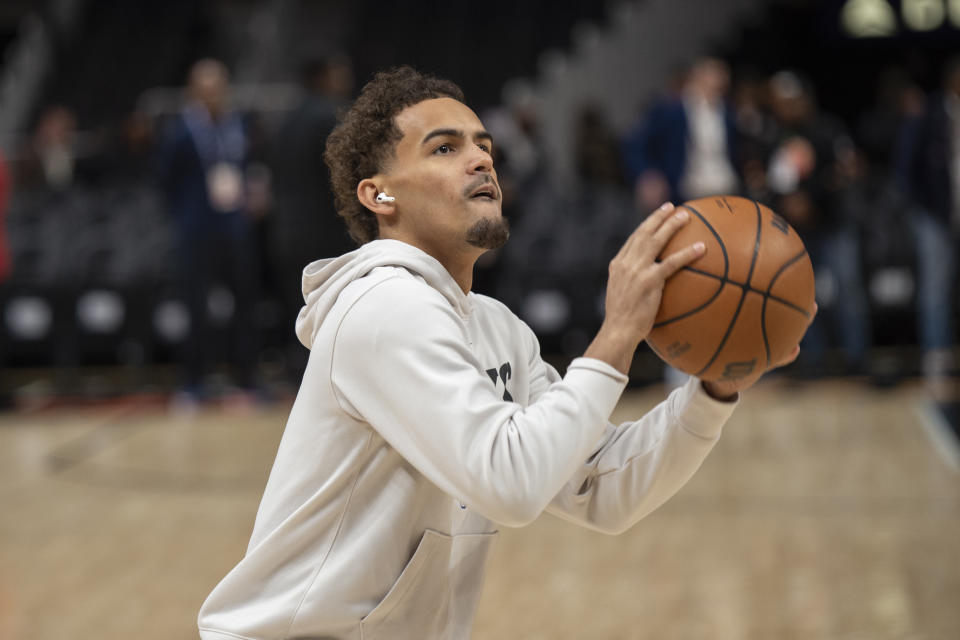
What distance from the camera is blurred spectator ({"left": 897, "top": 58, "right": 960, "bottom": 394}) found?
702 centimetres

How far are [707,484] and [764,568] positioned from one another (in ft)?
3.79

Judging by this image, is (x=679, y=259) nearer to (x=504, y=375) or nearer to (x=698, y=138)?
(x=504, y=375)

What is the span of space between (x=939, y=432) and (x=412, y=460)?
4603 mm

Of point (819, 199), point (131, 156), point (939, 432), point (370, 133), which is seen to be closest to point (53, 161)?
point (131, 156)

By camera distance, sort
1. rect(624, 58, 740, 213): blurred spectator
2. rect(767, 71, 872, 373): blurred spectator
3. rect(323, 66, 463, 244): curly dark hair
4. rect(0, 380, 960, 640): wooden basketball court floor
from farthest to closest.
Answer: rect(767, 71, 872, 373): blurred spectator < rect(624, 58, 740, 213): blurred spectator < rect(0, 380, 960, 640): wooden basketball court floor < rect(323, 66, 463, 244): curly dark hair

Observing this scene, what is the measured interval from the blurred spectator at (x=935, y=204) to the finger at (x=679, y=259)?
561cm

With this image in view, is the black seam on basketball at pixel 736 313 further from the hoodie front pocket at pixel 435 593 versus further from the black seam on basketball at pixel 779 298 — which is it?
the hoodie front pocket at pixel 435 593

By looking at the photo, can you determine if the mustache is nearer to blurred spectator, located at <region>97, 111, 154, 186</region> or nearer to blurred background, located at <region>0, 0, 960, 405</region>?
blurred background, located at <region>0, 0, 960, 405</region>

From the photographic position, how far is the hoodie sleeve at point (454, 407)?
64.5 inches

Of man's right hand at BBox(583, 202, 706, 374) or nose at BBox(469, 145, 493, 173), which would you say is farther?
nose at BBox(469, 145, 493, 173)

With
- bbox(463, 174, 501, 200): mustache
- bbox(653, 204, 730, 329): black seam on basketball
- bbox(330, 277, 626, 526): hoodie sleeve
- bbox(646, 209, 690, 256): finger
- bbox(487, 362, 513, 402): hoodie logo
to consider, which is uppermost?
bbox(463, 174, 501, 200): mustache

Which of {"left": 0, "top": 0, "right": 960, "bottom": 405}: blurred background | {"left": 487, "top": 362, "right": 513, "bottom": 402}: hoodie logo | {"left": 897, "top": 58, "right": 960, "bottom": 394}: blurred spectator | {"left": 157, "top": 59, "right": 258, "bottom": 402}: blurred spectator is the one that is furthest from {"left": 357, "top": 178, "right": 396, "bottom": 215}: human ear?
{"left": 897, "top": 58, "right": 960, "bottom": 394}: blurred spectator

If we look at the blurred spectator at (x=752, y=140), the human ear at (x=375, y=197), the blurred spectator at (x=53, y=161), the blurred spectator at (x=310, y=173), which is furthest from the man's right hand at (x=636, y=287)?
the blurred spectator at (x=53, y=161)

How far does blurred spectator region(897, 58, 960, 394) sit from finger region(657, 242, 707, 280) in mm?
5615
